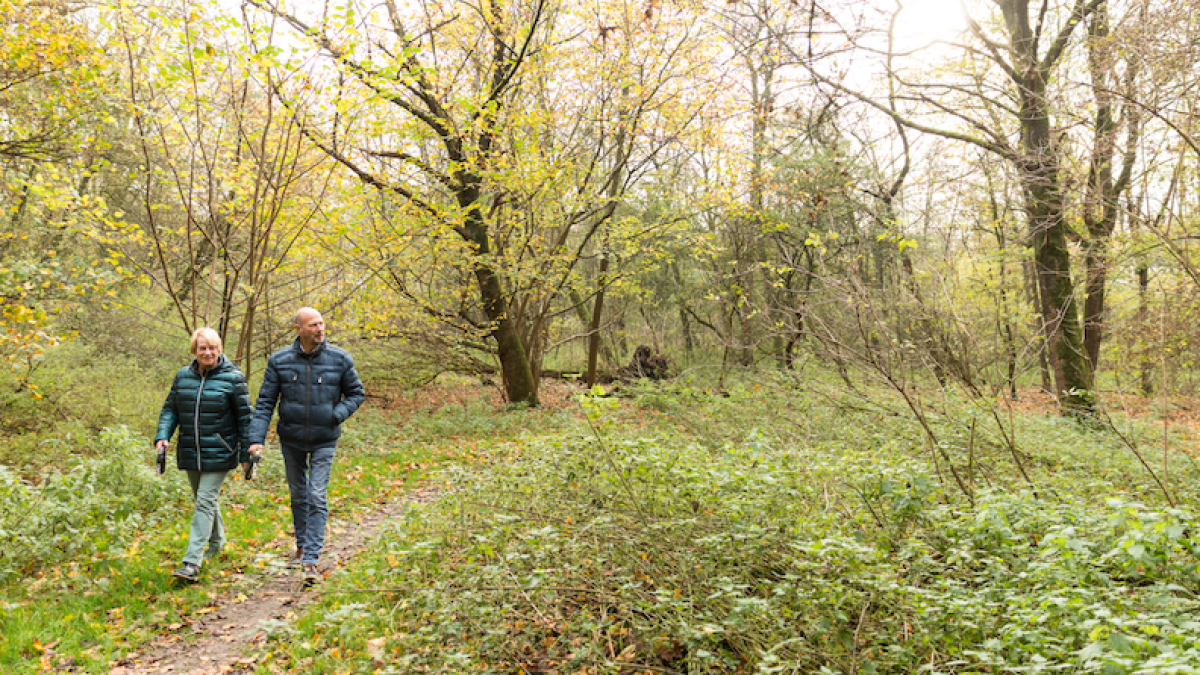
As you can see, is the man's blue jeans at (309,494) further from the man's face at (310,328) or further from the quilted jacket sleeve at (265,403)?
the man's face at (310,328)

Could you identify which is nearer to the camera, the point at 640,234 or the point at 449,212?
the point at 449,212

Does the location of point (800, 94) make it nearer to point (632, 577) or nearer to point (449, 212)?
point (449, 212)

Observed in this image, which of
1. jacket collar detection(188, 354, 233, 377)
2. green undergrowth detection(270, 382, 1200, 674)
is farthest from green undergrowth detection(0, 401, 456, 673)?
jacket collar detection(188, 354, 233, 377)

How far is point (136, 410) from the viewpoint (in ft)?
34.7

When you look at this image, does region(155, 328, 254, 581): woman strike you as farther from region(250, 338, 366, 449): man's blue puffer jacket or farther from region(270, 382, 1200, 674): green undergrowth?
region(270, 382, 1200, 674): green undergrowth

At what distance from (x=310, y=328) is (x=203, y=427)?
42.2 inches

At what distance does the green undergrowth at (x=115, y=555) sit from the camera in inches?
159

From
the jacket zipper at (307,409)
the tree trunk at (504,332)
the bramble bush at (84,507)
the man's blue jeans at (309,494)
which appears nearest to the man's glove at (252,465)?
the man's blue jeans at (309,494)

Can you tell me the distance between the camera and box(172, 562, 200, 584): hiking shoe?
4797mm

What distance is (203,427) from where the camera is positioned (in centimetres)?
Answer: 486

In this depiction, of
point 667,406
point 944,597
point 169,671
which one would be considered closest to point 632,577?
point 944,597

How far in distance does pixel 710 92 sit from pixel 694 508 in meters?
11.3

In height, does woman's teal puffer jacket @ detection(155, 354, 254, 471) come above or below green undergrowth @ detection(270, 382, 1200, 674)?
above

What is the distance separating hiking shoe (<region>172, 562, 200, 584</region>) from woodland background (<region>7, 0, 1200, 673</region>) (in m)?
0.84
